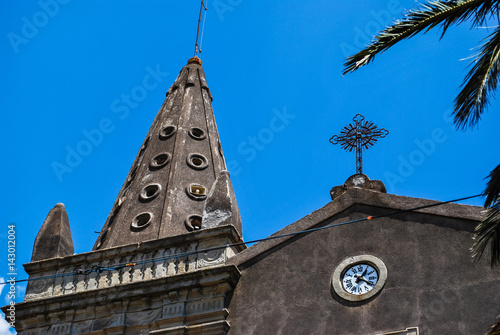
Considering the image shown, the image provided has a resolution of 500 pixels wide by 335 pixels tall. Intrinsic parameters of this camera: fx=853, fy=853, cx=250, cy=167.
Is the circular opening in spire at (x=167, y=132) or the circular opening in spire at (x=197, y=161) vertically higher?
the circular opening in spire at (x=167, y=132)

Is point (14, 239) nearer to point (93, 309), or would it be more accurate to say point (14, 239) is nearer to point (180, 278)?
point (93, 309)

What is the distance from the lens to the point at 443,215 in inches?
661

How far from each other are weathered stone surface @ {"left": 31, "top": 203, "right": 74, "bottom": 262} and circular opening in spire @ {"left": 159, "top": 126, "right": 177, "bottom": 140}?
4.90m

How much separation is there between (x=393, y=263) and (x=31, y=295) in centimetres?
804

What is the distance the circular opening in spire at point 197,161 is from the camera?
77.5 feet

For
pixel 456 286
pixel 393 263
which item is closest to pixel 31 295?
pixel 393 263

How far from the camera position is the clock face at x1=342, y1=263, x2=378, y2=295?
16.4 m

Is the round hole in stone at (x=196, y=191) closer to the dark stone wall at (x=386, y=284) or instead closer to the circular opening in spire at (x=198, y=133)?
the circular opening in spire at (x=198, y=133)

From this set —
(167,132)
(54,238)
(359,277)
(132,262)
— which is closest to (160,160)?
(167,132)

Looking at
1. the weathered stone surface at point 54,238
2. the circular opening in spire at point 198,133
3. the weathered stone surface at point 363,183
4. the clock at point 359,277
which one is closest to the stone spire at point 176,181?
the circular opening in spire at point 198,133

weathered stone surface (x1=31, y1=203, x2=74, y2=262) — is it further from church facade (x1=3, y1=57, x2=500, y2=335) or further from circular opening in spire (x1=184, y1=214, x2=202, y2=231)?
circular opening in spire (x1=184, y1=214, x2=202, y2=231)

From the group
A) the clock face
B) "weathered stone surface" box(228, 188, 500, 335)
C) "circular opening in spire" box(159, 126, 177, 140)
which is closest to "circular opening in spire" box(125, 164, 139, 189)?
"circular opening in spire" box(159, 126, 177, 140)

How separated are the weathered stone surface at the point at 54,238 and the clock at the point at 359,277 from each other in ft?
22.5

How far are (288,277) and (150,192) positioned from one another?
6.86m
